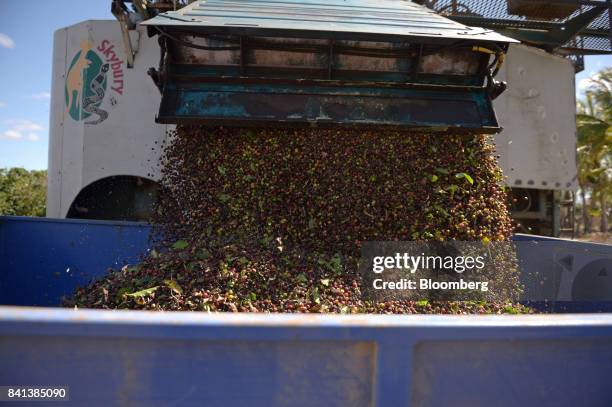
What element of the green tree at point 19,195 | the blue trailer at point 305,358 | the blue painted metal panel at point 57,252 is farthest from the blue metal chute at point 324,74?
the green tree at point 19,195

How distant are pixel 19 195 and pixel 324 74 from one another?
12640 mm

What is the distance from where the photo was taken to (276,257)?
2.47 meters

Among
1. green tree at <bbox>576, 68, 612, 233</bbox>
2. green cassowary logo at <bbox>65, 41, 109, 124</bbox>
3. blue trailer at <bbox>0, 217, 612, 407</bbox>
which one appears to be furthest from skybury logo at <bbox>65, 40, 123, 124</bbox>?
green tree at <bbox>576, 68, 612, 233</bbox>

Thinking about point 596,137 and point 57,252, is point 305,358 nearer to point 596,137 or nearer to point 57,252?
point 57,252

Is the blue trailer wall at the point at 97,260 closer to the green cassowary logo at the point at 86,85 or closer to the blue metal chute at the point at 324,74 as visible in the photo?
the blue metal chute at the point at 324,74

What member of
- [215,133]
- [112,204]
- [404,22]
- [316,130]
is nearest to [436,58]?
[404,22]

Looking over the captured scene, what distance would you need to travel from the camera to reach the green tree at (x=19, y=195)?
38.9ft

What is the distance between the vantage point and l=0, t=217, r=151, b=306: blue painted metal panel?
2.91 m

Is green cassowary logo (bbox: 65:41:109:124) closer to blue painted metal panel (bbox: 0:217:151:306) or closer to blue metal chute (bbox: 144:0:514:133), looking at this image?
blue painted metal panel (bbox: 0:217:151:306)

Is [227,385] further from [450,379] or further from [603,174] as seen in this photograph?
[603,174]

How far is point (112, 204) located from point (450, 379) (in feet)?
11.6

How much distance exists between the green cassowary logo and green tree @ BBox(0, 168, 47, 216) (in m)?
9.10

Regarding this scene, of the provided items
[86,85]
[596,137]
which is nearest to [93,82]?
[86,85]

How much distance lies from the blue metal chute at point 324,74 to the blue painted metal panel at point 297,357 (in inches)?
70.1
